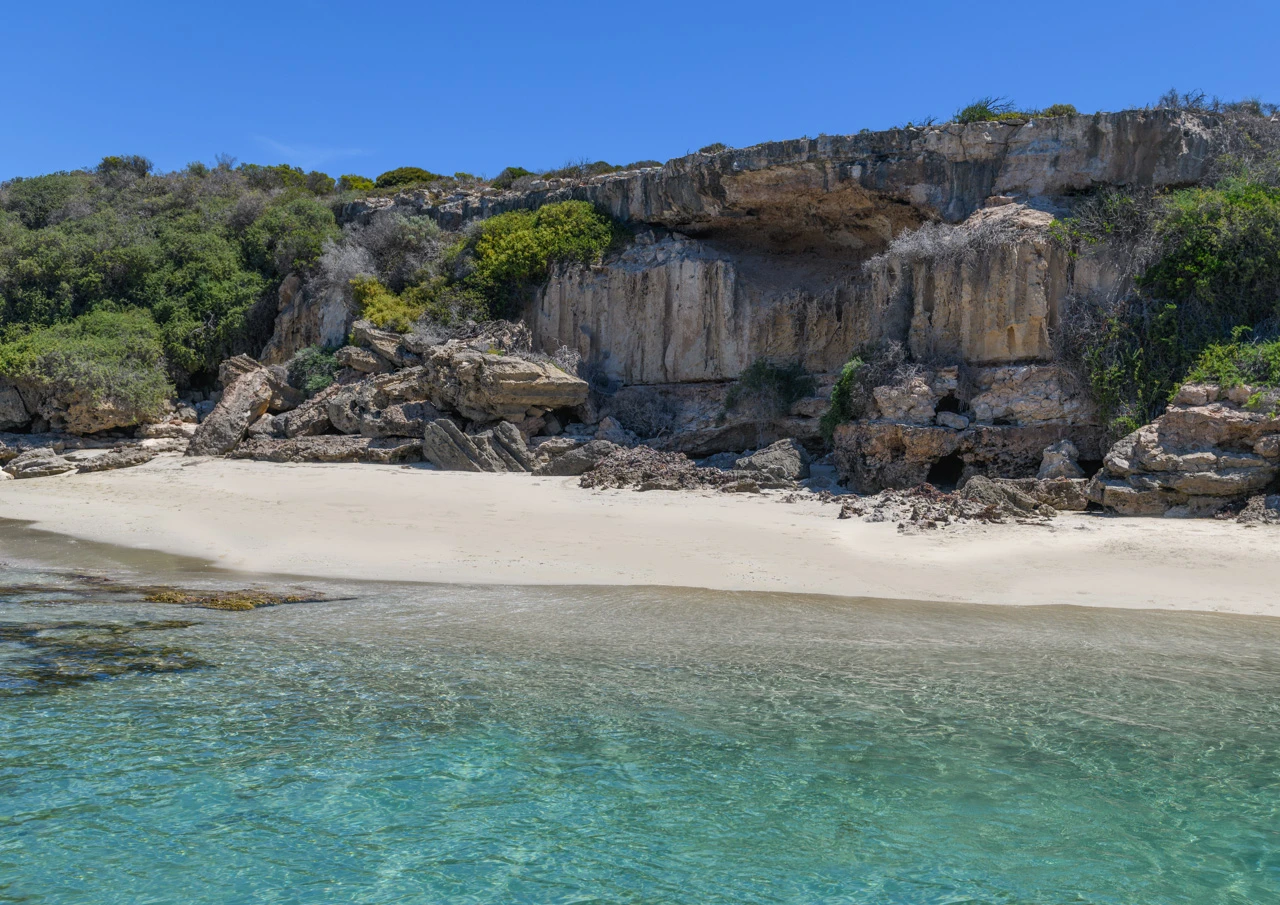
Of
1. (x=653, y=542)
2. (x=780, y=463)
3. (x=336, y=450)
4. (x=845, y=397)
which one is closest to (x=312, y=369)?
(x=336, y=450)

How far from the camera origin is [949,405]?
49.7ft

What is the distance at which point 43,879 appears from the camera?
12.5ft

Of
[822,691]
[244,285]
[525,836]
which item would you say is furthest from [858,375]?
[244,285]

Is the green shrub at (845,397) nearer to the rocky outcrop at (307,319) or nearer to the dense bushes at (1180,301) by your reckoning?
the dense bushes at (1180,301)

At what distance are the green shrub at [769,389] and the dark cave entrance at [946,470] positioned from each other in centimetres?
381

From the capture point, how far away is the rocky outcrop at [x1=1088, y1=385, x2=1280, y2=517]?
446 inches

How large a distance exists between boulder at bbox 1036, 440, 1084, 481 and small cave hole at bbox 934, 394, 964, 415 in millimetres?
1597

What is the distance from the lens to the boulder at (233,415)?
19891 mm

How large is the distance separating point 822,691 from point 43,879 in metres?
4.23

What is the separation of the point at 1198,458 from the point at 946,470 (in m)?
4.41

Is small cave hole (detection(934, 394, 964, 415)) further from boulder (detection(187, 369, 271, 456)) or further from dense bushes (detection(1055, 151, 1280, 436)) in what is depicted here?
boulder (detection(187, 369, 271, 456))

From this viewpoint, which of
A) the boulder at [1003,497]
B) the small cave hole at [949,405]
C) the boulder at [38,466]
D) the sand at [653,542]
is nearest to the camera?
the sand at [653,542]

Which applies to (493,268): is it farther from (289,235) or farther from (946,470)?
(946,470)

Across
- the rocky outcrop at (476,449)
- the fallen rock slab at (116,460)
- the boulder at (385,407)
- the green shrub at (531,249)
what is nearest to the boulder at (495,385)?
the boulder at (385,407)
